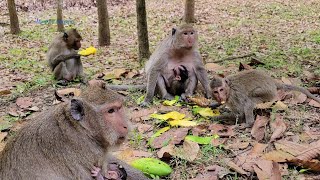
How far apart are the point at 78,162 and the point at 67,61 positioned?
5889mm

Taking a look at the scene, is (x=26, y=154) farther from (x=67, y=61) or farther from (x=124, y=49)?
(x=124, y=49)

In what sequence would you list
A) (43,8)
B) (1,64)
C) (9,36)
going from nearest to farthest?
(1,64), (9,36), (43,8)

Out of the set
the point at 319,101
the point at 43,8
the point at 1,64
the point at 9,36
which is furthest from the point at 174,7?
the point at 319,101

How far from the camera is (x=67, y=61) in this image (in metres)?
8.94

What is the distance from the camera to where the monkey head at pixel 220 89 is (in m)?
5.45

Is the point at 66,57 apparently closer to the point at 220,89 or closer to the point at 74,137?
the point at 220,89

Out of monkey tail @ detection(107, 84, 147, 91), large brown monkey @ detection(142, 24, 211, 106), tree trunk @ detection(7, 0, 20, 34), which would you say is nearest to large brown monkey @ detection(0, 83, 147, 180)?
large brown monkey @ detection(142, 24, 211, 106)

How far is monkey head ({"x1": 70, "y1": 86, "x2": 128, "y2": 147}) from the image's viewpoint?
10.7 ft

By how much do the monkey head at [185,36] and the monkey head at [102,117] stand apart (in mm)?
3394

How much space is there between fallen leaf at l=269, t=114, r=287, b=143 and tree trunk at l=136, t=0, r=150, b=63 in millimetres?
4179

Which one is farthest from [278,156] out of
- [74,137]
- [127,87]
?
[127,87]

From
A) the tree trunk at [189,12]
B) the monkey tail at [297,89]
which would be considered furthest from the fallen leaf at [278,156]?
the tree trunk at [189,12]

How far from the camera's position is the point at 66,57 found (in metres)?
8.80

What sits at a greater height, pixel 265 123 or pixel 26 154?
pixel 26 154
